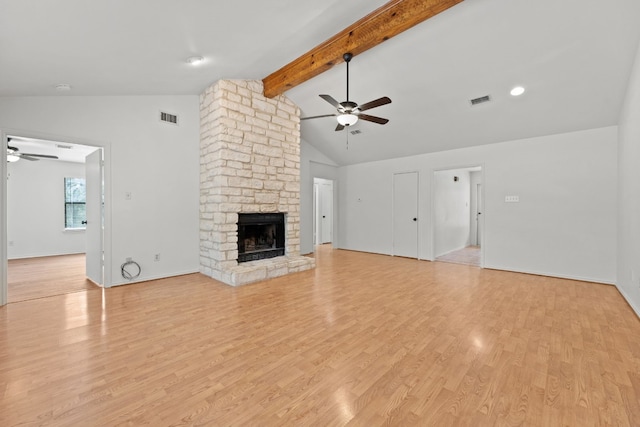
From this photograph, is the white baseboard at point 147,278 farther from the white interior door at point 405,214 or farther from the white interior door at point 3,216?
the white interior door at point 405,214

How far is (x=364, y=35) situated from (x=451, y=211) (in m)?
5.62

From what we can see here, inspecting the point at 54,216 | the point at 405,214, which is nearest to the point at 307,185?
the point at 405,214

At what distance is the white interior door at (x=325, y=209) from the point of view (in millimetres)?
9562

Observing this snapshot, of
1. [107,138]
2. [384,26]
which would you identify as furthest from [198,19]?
[107,138]

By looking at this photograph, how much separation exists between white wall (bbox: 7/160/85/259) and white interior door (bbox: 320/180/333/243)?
6.82 m

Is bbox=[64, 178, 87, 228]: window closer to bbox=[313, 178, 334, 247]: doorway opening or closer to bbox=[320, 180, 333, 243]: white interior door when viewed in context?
bbox=[313, 178, 334, 247]: doorway opening

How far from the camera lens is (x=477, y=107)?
15.4ft

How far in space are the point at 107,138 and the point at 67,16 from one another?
7.80 ft

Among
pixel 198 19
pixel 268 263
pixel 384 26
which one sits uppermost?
pixel 384 26

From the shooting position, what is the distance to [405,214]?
704cm

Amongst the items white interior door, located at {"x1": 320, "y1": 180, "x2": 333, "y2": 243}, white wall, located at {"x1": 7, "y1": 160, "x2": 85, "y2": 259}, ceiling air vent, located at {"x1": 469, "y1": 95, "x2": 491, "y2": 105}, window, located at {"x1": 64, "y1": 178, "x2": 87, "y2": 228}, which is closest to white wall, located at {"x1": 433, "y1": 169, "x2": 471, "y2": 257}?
ceiling air vent, located at {"x1": 469, "y1": 95, "x2": 491, "y2": 105}

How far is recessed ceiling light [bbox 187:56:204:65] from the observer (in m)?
3.54

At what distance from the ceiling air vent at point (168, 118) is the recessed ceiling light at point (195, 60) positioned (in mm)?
1453

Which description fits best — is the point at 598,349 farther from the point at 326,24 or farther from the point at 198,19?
the point at 198,19
